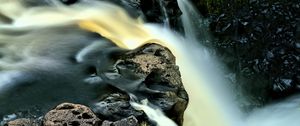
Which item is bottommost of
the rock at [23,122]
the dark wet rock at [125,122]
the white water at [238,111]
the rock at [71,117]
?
the white water at [238,111]

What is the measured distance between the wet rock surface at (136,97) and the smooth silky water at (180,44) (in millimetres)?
914

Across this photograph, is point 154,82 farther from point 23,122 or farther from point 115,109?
point 23,122

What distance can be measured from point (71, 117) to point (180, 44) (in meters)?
3.23

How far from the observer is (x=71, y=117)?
4992mm

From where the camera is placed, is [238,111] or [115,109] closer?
[115,109]

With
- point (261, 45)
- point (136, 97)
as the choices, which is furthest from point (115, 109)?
point (261, 45)

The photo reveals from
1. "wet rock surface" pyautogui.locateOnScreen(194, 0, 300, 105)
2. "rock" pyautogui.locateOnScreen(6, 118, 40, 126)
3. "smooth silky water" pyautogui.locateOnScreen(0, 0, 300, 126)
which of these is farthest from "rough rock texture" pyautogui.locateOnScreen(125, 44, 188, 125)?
"wet rock surface" pyautogui.locateOnScreen(194, 0, 300, 105)

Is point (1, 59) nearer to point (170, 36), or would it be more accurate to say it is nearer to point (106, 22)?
point (106, 22)

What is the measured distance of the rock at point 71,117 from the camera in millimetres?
4941

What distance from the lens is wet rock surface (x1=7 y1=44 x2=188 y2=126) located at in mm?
5047

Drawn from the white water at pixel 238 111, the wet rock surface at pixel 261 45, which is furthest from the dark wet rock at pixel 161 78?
the wet rock surface at pixel 261 45

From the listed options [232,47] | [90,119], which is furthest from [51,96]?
[232,47]

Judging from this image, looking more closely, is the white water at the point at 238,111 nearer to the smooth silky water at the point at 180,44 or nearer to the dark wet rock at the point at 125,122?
the smooth silky water at the point at 180,44

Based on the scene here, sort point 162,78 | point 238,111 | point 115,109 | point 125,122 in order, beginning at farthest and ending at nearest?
point 238,111 < point 162,78 < point 115,109 < point 125,122
